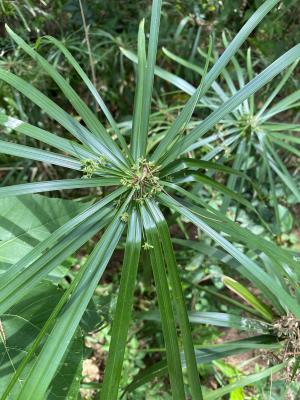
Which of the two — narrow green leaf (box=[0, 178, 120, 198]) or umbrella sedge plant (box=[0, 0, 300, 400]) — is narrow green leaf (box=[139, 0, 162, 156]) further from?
narrow green leaf (box=[0, 178, 120, 198])

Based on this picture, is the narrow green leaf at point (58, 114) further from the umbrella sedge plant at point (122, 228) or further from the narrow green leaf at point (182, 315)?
the narrow green leaf at point (182, 315)

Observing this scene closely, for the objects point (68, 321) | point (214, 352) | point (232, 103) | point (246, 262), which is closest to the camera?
point (68, 321)

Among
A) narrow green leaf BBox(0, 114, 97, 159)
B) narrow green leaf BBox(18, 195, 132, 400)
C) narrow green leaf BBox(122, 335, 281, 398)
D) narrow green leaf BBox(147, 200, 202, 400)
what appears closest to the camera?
narrow green leaf BBox(18, 195, 132, 400)

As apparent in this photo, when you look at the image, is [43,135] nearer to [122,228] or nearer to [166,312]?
[122,228]

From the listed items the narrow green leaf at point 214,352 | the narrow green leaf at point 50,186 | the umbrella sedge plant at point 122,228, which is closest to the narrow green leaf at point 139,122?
the umbrella sedge plant at point 122,228

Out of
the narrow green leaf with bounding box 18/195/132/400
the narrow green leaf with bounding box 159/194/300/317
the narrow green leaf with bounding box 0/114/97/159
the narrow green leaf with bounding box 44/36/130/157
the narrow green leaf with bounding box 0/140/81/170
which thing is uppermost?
the narrow green leaf with bounding box 44/36/130/157

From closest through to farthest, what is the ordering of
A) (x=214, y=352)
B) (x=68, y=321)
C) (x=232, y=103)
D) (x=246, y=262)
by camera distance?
(x=68, y=321) < (x=246, y=262) < (x=232, y=103) < (x=214, y=352)

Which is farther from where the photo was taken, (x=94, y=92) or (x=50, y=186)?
(x=94, y=92)

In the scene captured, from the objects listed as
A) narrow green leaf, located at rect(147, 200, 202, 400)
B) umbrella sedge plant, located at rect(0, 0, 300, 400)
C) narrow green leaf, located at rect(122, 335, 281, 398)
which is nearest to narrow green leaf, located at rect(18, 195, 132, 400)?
umbrella sedge plant, located at rect(0, 0, 300, 400)

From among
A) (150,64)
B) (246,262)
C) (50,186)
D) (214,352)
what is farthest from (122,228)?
(214,352)
